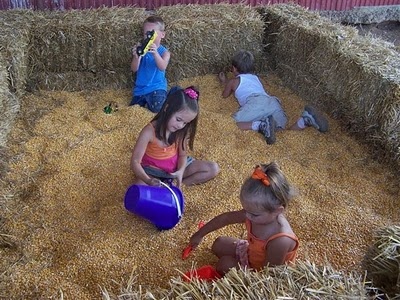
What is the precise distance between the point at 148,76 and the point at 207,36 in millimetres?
960

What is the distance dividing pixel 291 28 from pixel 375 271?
369cm

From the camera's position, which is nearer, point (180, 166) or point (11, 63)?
point (180, 166)

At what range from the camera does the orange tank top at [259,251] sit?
8.92ft

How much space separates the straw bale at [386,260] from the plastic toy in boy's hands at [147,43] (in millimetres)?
3128

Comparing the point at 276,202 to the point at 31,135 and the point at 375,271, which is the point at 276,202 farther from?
the point at 31,135

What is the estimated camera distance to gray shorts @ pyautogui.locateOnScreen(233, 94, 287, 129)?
4953 mm

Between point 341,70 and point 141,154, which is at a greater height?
point 341,70

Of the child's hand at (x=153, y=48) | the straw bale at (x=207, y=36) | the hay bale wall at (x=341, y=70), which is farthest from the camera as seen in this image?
the straw bale at (x=207, y=36)

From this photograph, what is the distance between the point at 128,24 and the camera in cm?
538

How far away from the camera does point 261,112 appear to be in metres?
4.96

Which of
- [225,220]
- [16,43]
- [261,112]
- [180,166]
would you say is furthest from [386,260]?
[16,43]

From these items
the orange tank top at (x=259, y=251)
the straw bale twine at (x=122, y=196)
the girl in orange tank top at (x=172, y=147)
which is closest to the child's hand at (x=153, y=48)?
the straw bale twine at (x=122, y=196)

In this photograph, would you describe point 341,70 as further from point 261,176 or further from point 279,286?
point 279,286

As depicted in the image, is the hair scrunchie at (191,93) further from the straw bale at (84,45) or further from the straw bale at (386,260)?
the straw bale at (84,45)
